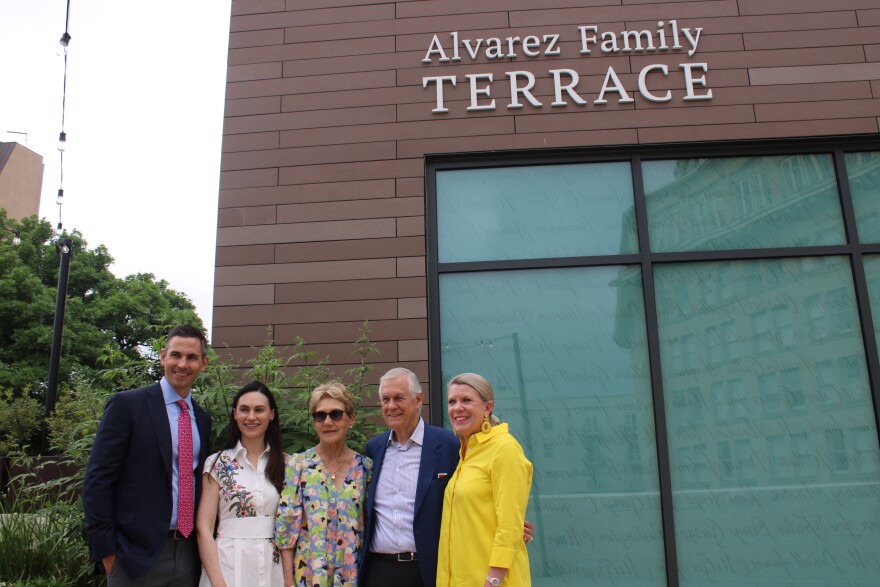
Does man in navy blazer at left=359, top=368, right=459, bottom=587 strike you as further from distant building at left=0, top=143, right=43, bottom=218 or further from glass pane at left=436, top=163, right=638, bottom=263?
distant building at left=0, top=143, right=43, bottom=218

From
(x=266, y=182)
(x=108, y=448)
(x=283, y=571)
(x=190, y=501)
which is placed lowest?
(x=283, y=571)

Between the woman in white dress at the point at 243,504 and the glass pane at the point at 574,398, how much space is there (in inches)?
67.4

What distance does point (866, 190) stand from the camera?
15.6ft

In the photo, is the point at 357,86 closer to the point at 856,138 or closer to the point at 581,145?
the point at 581,145

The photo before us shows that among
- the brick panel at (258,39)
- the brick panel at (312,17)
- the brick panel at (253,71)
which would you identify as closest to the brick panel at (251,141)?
the brick panel at (253,71)

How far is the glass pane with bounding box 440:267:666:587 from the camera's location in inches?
169

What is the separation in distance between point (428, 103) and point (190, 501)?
3.13 meters

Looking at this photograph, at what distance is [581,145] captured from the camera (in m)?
4.79

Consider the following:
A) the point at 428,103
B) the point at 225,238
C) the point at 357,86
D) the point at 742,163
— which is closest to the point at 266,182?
the point at 225,238

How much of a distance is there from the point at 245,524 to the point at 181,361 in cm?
74

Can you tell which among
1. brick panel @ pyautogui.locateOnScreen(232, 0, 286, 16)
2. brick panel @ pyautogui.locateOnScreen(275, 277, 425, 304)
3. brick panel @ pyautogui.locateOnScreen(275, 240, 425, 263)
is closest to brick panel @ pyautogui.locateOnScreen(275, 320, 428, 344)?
brick panel @ pyautogui.locateOnScreen(275, 277, 425, 304)

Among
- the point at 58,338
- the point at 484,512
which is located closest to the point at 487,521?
the point at 484,512

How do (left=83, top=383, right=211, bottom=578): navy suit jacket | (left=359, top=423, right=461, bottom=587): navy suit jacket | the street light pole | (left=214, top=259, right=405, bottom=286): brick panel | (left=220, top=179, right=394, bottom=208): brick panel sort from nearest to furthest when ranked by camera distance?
(left=83, top=383, right=211, bottom=578): navy suit jacket, (left=359, top=423, right=461, bottom=587): navy suit jacket, (left=214, top=259, right=405, bottom=286): brick panel, (left=220, top=179, right=394, bottom=208): brick panel, the street light pole

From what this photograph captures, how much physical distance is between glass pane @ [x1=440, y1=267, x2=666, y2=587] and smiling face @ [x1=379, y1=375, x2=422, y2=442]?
1.53 metres
